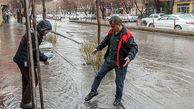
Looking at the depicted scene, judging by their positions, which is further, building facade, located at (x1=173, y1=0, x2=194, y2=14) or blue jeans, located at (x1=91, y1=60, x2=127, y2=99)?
building facade, located at (x1=173, y1=0, x2=194, y2=14)

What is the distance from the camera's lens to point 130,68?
274 inches

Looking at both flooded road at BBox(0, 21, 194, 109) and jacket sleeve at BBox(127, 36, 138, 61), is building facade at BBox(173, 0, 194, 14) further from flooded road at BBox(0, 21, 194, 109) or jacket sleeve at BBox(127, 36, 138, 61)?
jacket sleeve at BBox(127, 36, 138, 61)

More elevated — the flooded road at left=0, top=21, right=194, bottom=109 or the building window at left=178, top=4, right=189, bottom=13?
the building window at left=178, top=4, right=189, bottom=13

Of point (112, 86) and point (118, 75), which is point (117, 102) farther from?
point (112, 86)

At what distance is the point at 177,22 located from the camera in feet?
60.2

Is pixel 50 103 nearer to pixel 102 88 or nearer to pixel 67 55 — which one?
pixel 102 88

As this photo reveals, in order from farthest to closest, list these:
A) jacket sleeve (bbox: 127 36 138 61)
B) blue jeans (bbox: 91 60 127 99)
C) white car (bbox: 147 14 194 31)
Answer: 1. white car (bbox: 147 14 194 31)
2. blue jeans (bbox: 91 60 127 99)
3. jacket sleeve (bbox: 127 36 138 61)

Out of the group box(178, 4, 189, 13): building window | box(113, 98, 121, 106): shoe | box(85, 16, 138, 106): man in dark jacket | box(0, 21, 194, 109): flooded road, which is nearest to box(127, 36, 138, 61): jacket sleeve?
box(85, 16, 138, 106): man in dark jacket

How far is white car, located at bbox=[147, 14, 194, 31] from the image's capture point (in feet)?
56.8

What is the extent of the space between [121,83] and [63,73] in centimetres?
274

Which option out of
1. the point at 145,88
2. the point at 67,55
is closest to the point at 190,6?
the point at 67,55

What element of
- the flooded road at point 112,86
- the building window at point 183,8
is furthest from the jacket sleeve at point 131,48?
the building window at point 183,8

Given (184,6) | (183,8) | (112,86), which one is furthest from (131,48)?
(183,8)

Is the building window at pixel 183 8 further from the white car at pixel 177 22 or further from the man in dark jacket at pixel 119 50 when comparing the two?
the man in dark jacket at pixel 119 50
